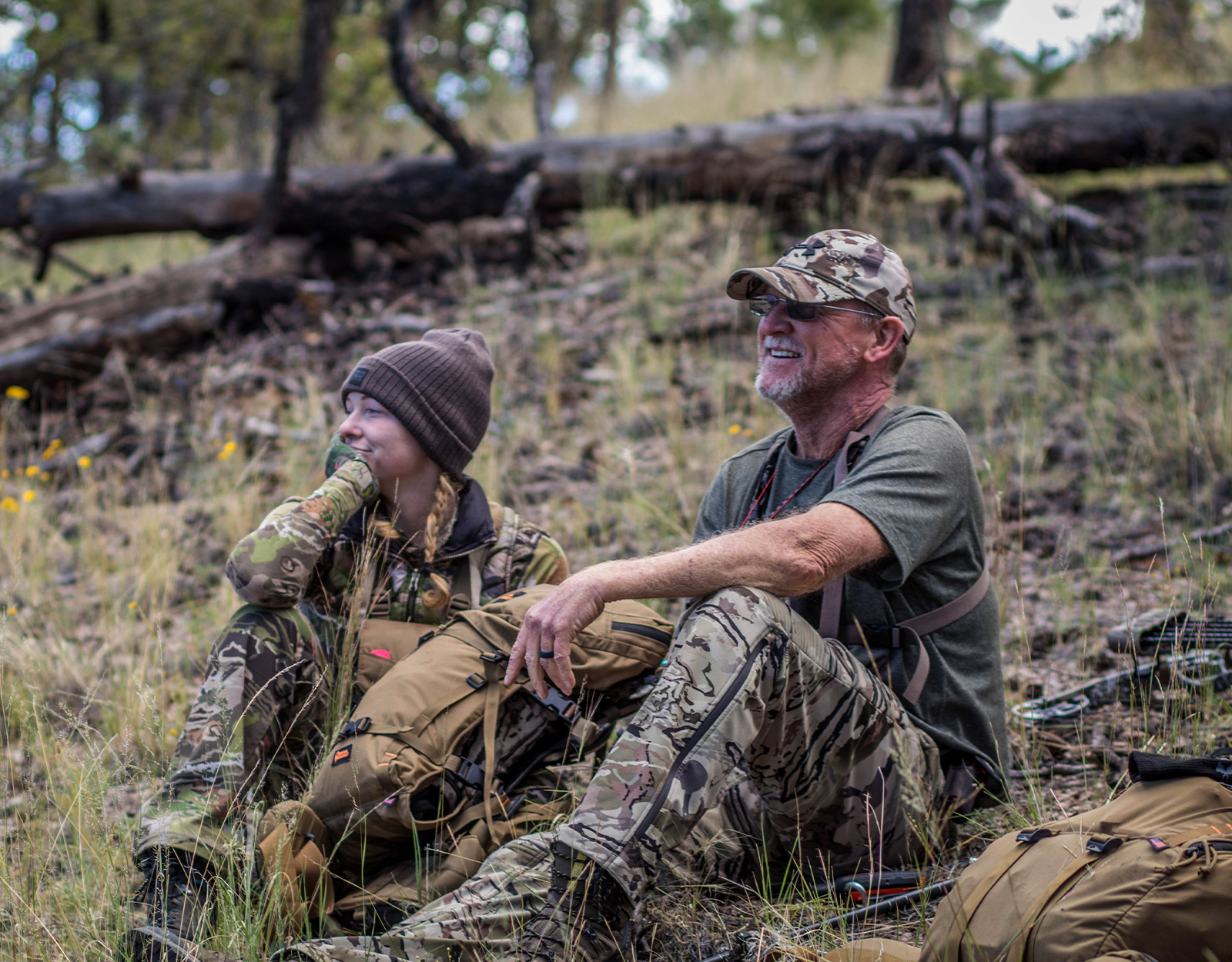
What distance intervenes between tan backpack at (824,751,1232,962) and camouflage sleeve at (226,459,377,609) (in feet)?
5.77

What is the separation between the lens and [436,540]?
133 inches

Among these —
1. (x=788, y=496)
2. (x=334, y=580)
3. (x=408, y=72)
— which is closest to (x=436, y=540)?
(x=334, y=580)

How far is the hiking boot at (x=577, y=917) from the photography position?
7.27ft

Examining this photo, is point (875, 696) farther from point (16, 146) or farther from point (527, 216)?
point (16, 146)

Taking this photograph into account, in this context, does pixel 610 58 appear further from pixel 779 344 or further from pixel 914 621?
pixel 914 621

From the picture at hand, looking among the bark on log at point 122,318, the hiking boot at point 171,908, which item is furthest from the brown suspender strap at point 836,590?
the bark on log at point 122,318

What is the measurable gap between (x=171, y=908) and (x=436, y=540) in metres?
1.31

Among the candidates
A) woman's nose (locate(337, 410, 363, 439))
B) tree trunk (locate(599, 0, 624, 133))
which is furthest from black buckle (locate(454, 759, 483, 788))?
tree trunk (locate(599, 0, 624, 133))

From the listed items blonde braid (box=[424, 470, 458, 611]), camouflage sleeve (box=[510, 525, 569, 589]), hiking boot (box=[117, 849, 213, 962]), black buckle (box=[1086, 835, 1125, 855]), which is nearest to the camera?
black buckle (box=[1086, 835, 1125, 855])

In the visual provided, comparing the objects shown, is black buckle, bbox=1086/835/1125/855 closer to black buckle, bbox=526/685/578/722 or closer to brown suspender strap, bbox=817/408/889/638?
brown suspender strap, bbox=817/408/889/638

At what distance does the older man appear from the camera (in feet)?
7.53

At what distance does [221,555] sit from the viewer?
559 cm

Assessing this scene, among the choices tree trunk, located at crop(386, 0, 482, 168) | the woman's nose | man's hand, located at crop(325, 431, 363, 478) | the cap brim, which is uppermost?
tree trunk, located at crop(386, 0, 482, 168)

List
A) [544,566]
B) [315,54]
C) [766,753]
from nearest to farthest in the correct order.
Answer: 1. [766,753]
2. [544,566]
3. [315,54]
